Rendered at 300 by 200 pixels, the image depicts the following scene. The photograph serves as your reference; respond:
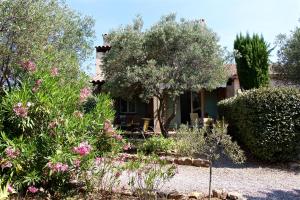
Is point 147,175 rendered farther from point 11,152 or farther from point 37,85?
point 37,85

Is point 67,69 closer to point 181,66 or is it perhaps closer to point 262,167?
point 181,66

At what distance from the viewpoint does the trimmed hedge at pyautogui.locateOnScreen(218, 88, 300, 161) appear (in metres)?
12.6

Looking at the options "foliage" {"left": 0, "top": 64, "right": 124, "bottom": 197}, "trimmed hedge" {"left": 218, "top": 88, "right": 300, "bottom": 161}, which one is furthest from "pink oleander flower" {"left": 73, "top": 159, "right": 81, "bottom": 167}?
"trimmed hedge" {"left": 218, "top": 88, "right": 300, "bottom": 161}

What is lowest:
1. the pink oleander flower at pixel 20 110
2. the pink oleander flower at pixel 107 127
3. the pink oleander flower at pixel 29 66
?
the pink oleander flower at pixel 107 127

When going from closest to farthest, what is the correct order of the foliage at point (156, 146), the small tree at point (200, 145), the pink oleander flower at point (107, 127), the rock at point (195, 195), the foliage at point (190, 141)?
the pink oleander flower at point (107, 127) < the rock at point (195, 195) < the small tree at point (200, 145) < the foliage at point (190, 141) < the foliage at point (156, 146)

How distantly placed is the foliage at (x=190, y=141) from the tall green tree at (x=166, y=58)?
2269 millimetres

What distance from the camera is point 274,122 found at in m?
12.6

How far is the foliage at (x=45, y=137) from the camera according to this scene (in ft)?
22.8

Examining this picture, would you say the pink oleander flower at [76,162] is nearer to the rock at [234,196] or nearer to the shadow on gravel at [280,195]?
the rock at [234,196]

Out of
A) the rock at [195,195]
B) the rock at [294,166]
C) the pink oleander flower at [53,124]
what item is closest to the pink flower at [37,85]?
the pink oleander flower at [53,124]

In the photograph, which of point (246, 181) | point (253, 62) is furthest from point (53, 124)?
point (253, 62)

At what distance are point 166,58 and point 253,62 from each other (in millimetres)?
7675

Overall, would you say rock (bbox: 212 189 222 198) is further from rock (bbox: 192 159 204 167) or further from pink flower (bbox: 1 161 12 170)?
pink flower (bbox: 1 161 12 170)

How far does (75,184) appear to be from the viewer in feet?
26.4
